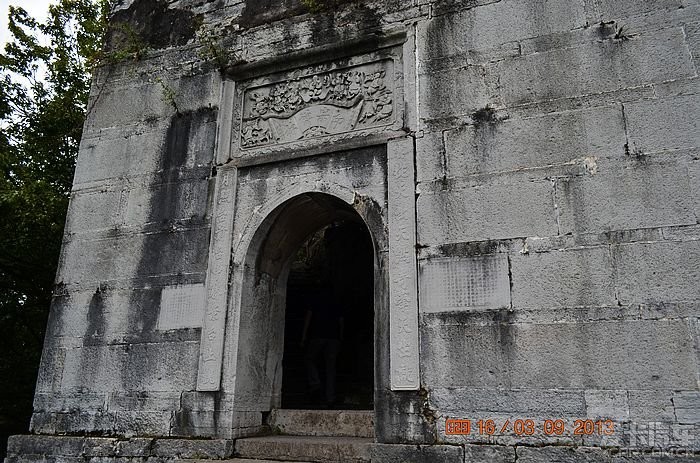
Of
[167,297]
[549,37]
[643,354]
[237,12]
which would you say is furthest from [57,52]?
[643,354]

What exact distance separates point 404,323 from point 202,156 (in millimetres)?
2589

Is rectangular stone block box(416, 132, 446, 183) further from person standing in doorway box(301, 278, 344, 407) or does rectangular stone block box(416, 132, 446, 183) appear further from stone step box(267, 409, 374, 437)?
person standing in doorway box(301, 278, 344, 407)

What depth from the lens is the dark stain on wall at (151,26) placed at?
619 centimetres

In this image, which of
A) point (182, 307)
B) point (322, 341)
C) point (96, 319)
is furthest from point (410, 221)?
point (96, 319)

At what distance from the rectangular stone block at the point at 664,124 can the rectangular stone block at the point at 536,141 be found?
93mm

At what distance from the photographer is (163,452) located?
15.6ft

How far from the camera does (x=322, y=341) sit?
21.7 ft

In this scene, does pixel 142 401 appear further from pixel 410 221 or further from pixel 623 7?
pixel 623 7

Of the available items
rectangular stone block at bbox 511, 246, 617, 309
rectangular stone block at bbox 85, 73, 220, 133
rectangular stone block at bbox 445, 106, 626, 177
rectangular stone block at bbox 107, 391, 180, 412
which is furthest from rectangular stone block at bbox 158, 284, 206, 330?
rectangular stone block at bbox 511, 246, 617, 309

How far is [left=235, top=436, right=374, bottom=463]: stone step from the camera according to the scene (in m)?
4.38

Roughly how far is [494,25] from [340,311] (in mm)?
3806

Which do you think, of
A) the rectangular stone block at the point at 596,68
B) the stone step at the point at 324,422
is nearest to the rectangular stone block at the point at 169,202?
the stone step at the point at 324,422

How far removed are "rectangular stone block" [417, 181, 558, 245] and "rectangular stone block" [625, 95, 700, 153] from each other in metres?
0.70

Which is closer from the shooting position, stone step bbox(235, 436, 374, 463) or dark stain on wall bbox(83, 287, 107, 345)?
stone step bbox(235, 436, 374, 463)
